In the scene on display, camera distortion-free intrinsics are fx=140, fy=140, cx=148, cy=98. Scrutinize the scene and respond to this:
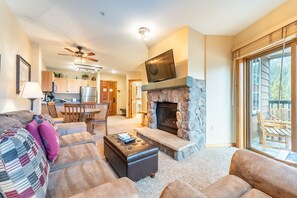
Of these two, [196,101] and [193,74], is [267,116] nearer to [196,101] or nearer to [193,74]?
[196,101]

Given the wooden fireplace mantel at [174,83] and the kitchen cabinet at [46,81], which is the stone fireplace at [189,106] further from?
the kitchen cabinet at [46,81]

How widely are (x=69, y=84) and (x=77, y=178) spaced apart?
6223mm

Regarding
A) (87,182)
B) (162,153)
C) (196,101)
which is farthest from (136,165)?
(196,101)

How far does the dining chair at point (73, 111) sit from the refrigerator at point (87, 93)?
3352 millimetres

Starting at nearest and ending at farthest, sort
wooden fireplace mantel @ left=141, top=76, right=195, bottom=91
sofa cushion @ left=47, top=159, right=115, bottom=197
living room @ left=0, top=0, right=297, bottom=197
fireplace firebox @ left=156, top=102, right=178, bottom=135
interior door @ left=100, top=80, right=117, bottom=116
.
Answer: sofa cushion @ left=47, top=159, right=115, bottom=197 < living room @ left=0, top=0, right=297, bottom=197 < wooden fireplace mantel @ left=141, top=76, right=195, bottom=91 < fireplace firebox @ left=156, top=102, right=178, bottom=135 < interior door @ left=100, top=80, right=117, bottom=116

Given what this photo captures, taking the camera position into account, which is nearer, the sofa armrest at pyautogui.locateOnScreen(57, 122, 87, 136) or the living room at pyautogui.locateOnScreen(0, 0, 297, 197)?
the living room at pyautogui.locateOnScreen(0, 0, 297, 197)

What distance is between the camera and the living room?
2.04 metres

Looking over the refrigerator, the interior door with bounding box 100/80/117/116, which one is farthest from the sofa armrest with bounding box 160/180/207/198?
the interior door with bounding box 100/80/117/116

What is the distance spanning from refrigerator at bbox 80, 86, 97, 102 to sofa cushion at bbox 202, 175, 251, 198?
667cm

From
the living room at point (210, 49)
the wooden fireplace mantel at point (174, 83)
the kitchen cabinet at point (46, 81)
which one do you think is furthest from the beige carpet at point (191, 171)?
the kitchen cabinet at point (46, 81)

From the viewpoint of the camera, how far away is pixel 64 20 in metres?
2.52

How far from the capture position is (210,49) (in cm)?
295

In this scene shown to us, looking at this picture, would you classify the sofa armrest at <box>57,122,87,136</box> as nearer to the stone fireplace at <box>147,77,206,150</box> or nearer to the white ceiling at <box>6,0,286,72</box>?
the stone fireplace at <box>147,77,206,150</box>

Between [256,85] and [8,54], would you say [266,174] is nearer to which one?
[256,85]
